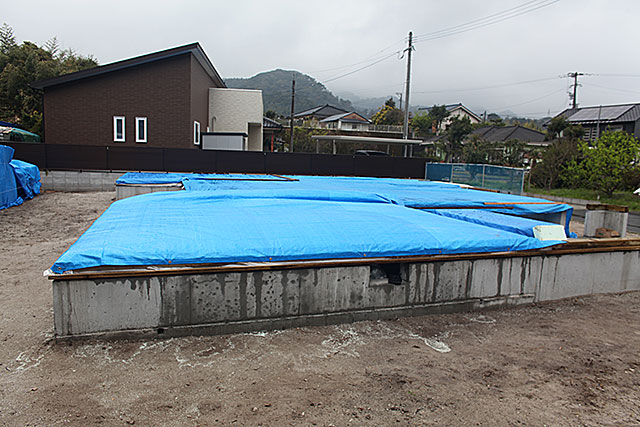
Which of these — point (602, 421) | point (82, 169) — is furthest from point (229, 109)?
point (602, 421)

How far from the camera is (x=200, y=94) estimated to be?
2138 cm

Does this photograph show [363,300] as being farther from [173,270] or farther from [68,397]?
[68,397]

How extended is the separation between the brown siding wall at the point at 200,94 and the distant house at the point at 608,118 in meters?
27.8

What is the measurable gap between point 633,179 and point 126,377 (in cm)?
2268

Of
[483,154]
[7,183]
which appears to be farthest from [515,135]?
[7,183]

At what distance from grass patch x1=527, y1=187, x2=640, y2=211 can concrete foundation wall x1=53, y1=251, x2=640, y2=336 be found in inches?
576

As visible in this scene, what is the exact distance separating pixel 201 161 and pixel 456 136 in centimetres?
2463

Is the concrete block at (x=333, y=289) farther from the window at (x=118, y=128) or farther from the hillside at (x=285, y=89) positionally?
the hillside at (x=285, y=89)

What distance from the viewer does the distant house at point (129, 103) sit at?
18.5m

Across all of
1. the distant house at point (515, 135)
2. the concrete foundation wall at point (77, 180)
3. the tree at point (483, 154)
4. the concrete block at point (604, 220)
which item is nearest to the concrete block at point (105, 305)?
the concrete block at point (604, 220)

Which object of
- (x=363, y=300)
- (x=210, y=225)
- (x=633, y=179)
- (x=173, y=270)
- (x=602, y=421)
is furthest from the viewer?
(x=633, y=179)

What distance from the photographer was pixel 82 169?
1747cm

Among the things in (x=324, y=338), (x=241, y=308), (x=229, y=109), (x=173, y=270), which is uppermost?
(x=229, y=109)

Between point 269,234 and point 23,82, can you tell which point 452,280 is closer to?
point 269,234
